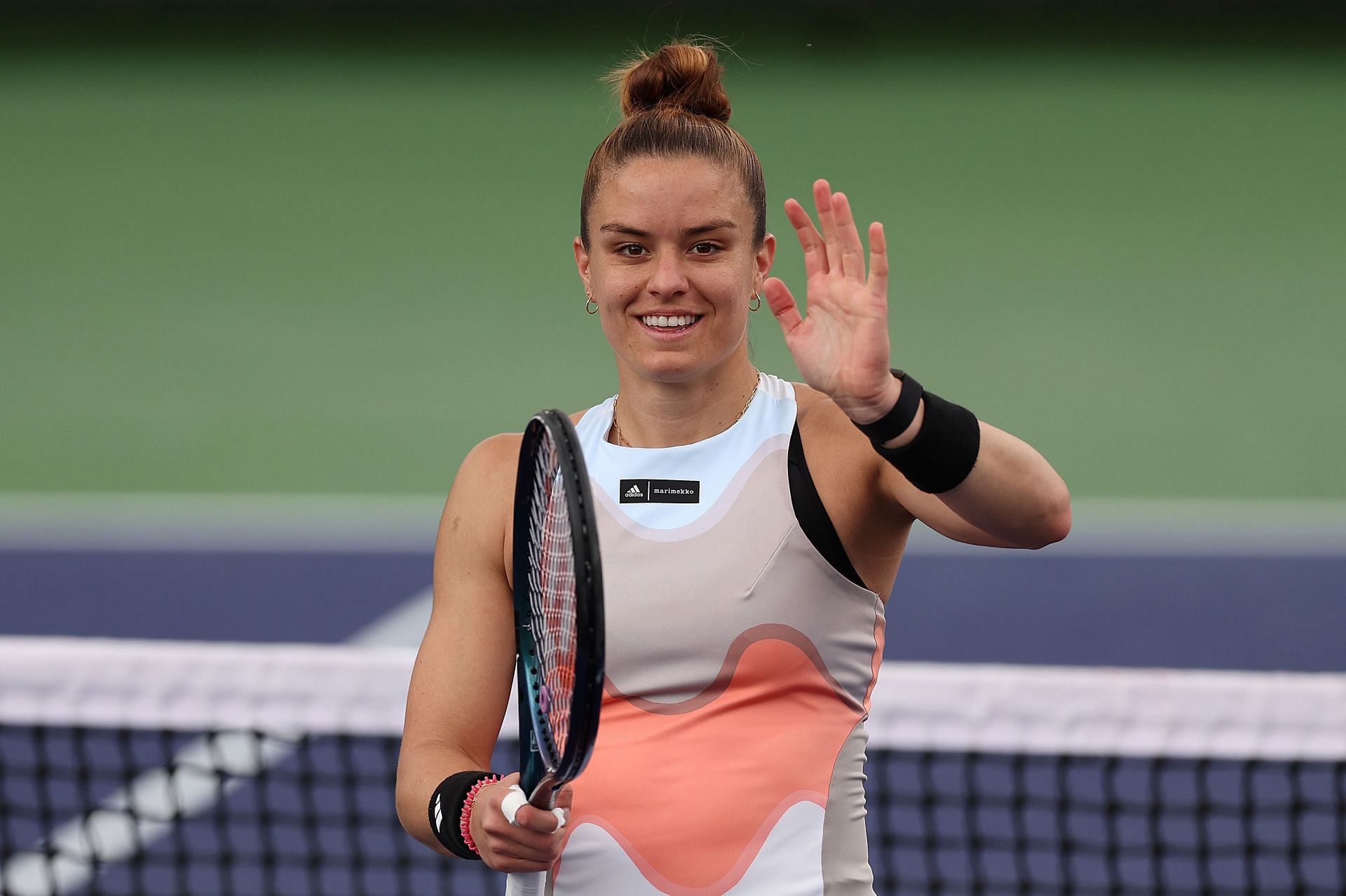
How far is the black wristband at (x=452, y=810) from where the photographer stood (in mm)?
1972

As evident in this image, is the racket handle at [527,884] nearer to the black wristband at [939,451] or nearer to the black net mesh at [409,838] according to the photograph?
the black wristband at [939,451]

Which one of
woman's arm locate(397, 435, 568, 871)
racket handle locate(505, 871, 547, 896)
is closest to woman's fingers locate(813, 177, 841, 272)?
woman's arm locate(397, 435, 568, 871)

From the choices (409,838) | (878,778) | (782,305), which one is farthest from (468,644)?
(409,838)

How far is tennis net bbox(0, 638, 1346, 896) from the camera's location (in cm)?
361

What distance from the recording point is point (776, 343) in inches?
409

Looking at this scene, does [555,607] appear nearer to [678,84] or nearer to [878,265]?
[878,265]

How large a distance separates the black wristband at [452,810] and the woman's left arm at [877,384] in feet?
2.17

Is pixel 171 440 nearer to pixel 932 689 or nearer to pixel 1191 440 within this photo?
pixel 1191 440

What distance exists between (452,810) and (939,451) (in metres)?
0.77

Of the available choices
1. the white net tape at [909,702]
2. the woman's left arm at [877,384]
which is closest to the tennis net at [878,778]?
the white net tape at [909,702]

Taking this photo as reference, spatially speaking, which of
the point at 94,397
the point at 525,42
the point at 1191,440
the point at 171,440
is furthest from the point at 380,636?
the point at 525,42

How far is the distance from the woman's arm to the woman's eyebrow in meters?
0.37

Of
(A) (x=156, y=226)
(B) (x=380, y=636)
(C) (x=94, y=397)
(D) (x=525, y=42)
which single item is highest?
Result: (D) (x=525, y=42)

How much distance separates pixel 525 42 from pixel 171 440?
4509mm
